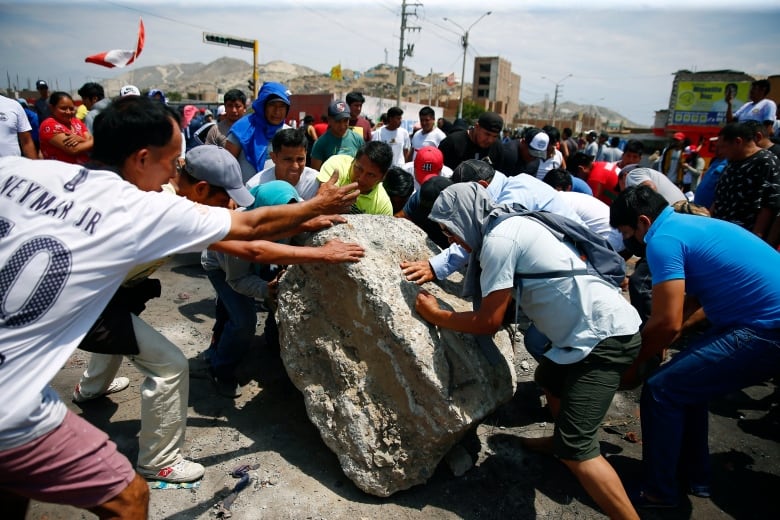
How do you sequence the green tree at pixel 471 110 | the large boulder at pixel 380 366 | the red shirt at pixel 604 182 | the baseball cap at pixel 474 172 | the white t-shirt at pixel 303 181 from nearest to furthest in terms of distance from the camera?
the large boulder at pixel 380 366, the baseball cap at pixel 474 172, the white t-shirt at pixel 303 181, the red shirt at pixel 604 182, the green tree at pixel 471 110

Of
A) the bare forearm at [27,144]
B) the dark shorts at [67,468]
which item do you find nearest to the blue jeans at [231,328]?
the dark shorts at [67,468]

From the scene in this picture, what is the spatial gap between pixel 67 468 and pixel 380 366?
1.57 meters

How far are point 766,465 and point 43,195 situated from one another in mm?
4442

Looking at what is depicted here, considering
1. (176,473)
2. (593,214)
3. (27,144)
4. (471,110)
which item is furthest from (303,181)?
(471,110)

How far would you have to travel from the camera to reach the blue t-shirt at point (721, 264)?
8.18ft

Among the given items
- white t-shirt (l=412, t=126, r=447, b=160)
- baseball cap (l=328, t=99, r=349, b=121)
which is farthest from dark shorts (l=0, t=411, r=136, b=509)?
white t-shirt (l=412, t=126, r=447, b=160)

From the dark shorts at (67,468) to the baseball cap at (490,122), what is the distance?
4.93 metres

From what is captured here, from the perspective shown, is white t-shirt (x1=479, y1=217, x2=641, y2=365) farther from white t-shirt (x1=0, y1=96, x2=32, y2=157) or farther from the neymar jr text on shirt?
white t-shirt (x1=0, y1=96, x2=32, y2=157)

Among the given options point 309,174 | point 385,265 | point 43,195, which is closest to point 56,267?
point 43,195

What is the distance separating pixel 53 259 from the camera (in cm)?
152

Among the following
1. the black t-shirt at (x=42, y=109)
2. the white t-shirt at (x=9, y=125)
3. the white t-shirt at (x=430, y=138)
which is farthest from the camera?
the black t-shirt at (x=42, y=109)

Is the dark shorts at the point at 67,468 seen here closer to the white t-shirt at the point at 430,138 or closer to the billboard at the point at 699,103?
the white t-shirt at the point at 430,138

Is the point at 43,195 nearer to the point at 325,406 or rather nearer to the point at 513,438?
the point at 325,406

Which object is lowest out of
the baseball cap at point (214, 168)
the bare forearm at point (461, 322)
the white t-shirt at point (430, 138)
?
the bare forearm at point (461, 322)
